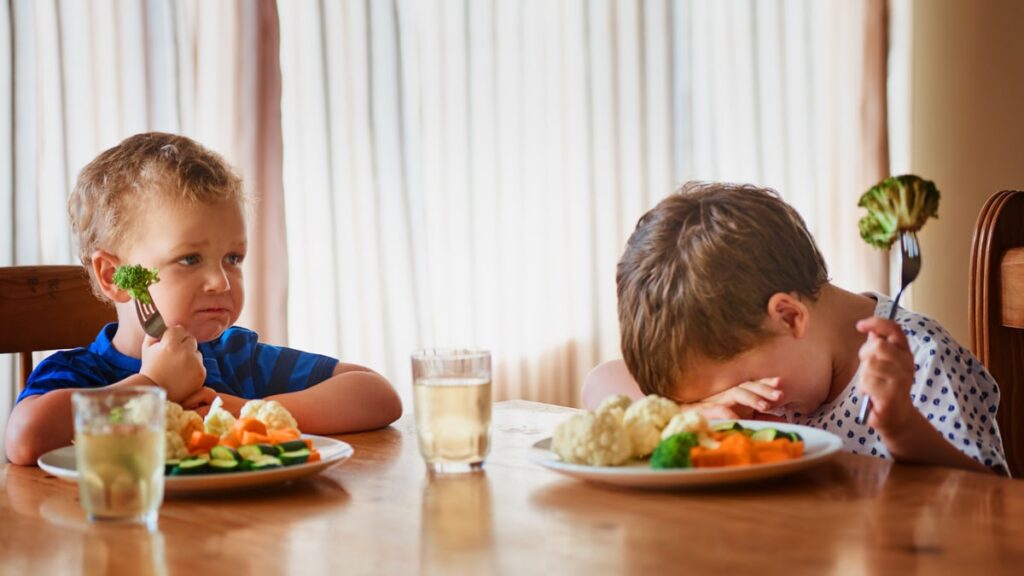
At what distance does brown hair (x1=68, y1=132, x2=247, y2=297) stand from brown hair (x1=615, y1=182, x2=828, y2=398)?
0.62 metres

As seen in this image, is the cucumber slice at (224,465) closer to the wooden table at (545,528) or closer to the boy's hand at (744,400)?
the wooden table at (545,528)

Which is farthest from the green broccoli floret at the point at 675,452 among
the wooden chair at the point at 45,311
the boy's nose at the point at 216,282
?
the wooden chair at the point at 45,311

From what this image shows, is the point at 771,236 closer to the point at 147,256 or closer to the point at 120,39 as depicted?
the point at 147,256

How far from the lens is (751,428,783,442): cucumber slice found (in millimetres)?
993

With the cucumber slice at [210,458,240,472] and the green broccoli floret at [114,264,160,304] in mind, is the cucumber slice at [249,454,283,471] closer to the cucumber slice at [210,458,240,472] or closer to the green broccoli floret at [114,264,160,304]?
the cucumber slice at [210,458,240,472]

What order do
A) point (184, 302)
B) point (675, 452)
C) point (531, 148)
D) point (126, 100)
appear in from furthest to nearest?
point (531, 148)
point (126, 100)
point (184, 302)
point (675, 452)

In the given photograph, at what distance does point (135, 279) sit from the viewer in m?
1.20

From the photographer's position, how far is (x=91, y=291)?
1750mm

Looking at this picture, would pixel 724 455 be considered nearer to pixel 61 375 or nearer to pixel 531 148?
pixel 61 375

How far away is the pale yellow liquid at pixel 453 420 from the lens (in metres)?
1.03

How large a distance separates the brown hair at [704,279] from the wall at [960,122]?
3028 mm

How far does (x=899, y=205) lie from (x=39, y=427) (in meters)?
0.93

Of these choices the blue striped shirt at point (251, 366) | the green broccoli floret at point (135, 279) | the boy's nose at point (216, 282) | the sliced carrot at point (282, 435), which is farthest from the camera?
the blue striped shirt at point (251, 366)

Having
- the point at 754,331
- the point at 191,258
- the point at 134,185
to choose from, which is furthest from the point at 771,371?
the point at 134,185
